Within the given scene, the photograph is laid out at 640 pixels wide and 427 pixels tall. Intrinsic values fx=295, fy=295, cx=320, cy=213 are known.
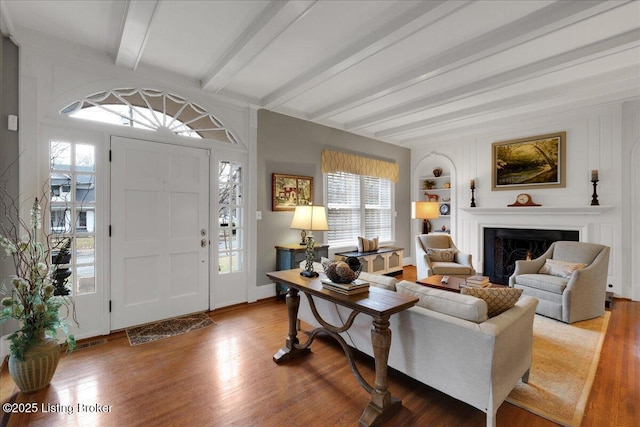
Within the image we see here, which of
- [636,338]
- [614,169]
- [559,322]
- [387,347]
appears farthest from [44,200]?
[614,169]

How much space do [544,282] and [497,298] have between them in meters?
2.25

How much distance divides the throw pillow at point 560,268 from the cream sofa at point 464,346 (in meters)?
1.97

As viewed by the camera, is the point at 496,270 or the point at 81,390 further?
the point at 496,270

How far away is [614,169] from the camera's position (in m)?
4.26

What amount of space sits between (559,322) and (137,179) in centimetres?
502

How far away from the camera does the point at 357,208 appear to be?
5.70m

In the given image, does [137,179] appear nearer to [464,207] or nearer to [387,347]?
[387,347]

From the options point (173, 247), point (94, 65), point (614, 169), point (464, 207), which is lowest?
point (173, 247)

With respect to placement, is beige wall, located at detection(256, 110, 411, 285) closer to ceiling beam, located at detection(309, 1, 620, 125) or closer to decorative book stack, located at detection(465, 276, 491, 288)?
ceiling beam, located at detection(309, 1, 620, 125)

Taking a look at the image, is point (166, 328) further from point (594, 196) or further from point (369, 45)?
point (594, 196)

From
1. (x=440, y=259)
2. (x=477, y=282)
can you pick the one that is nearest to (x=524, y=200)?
(x=440, y=259)

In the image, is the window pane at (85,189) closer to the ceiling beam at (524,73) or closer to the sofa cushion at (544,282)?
the ceiling beam at (524,73)

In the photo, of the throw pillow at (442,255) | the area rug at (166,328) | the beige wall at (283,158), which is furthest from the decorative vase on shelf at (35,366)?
the throw pillow at (442,255)

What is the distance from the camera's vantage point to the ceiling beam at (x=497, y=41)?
2199 mm
